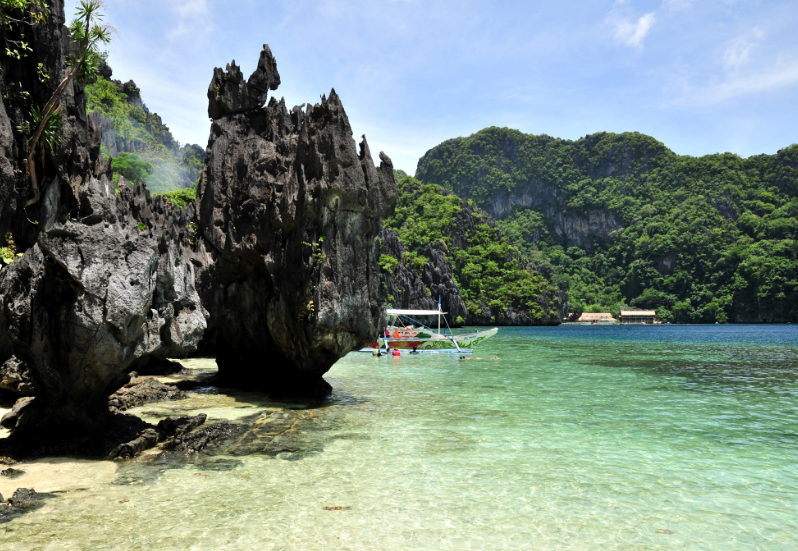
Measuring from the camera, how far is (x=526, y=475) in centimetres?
840

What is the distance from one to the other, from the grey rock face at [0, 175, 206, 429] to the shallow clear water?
145 centimetres

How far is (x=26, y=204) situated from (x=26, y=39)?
2.40m

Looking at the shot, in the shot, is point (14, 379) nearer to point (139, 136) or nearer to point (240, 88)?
point (240, 88)

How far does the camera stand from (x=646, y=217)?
14988 centimetres

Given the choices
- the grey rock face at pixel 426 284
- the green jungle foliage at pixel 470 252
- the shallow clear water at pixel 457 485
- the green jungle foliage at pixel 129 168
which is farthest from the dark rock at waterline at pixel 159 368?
the green jungle foliage at pixel 470 252

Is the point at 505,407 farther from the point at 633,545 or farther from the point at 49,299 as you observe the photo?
the point at 49,299

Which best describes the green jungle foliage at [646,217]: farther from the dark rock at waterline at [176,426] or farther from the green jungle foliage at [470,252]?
the dark rock at waterline at [176,426]

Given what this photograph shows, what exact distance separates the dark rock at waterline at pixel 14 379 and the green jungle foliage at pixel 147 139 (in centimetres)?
5385

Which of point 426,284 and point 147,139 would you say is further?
point 426,284

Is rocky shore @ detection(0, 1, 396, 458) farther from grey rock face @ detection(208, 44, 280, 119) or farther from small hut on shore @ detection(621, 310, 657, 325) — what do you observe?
small hut on shore @ detection(621, 310, 657, 325)

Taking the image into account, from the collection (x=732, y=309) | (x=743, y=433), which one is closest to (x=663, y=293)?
(x=732, y=309)

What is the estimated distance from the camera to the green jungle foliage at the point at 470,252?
3836 inches

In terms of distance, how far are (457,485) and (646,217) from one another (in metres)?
161

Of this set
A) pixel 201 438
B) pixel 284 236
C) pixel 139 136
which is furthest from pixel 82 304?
pixel 139 136
